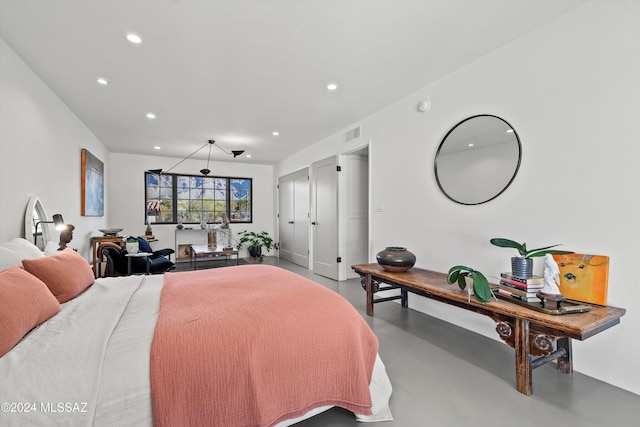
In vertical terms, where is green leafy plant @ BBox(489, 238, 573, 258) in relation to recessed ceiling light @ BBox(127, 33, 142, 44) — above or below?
below

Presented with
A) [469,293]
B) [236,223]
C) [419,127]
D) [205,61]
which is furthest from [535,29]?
[236,223]

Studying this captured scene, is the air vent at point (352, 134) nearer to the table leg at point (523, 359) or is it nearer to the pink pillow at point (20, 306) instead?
the table leg at point (523, 359)

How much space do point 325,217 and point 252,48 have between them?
319 centimetres

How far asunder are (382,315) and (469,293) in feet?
4.16

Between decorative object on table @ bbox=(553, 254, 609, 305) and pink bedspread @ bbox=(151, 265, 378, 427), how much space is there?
57.7 inches

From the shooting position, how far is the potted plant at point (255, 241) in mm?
6980

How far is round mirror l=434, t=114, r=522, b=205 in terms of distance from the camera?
2.43 m

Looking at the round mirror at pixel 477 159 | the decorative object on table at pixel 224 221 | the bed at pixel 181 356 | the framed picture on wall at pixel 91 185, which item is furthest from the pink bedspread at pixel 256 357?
the decorative object on table at pixel 224 221

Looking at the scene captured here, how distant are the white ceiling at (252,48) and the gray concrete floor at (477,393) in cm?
254

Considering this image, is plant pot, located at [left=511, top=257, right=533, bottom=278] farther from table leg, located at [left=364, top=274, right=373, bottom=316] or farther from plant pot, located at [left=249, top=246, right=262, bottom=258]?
plant pot, located at [left=249, top=246, right=262, bottom=258]

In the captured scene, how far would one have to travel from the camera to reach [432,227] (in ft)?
10.1

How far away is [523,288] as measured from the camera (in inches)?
77.2

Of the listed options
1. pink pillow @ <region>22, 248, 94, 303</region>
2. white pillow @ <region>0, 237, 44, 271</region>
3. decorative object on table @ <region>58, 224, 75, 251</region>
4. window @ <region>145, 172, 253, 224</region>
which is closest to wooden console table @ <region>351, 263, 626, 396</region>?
pink pillow @ <region>22, 248, 94, 303</region>

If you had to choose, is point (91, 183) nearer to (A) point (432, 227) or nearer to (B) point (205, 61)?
(B) point (205, 61)
